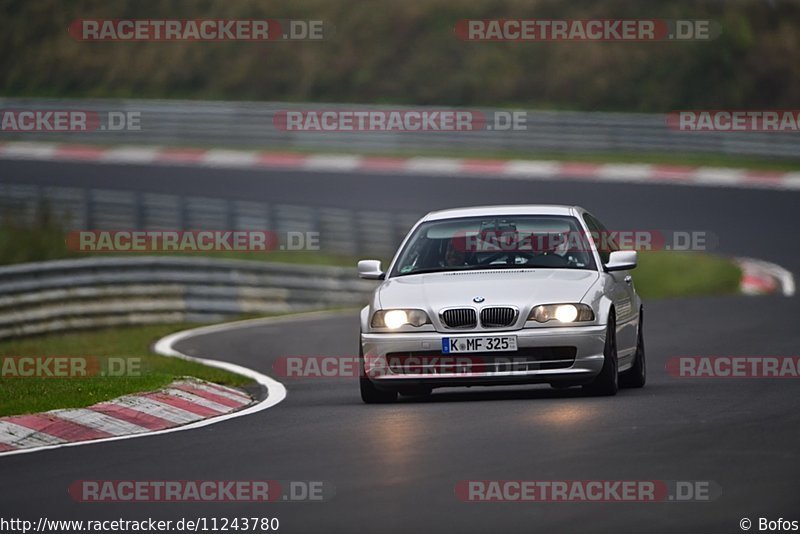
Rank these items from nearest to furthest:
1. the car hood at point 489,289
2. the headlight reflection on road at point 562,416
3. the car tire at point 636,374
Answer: the headlight reflection on road at point 562,416 → the car hood at point 489,289 → the car tire at point 636,374

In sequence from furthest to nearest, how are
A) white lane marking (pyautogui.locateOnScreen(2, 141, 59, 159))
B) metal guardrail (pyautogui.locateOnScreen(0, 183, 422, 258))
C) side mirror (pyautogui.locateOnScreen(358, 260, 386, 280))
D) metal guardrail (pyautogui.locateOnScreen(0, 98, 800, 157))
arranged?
white lane marking (pyautogui.locateOnScreen(2, 141, 59, 159)), metal guardrail (pyautogui.locateOnScreen(0, 98, 800, 157)), metal guardrail (pyautogui.locateOnScreen(0, 183, 422, 258)), side mirror (pyautogui.locateOnScreen(358, 260, 386, 280))

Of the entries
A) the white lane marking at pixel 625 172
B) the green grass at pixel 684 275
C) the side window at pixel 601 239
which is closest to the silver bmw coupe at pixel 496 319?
the side window at pixel 601 239

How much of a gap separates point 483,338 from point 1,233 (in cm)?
1607

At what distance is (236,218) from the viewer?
2984 centimetres

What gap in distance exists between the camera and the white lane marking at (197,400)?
12.7 m

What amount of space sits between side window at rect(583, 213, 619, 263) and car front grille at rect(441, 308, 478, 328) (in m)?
1.69

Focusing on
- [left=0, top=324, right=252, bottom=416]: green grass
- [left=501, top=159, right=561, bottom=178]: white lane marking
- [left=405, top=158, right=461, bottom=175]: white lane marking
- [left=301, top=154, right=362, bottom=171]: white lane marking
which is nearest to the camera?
[left=0, top=324, right=252, bottom=416]: green grass

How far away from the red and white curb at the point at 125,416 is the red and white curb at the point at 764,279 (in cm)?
1264

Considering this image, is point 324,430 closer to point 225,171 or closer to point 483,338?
point 483,338

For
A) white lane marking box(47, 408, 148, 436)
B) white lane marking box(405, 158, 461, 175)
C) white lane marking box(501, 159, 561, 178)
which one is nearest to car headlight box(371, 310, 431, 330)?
white lane marking box(47, 408, 148, 436)

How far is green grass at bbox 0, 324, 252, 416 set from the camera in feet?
40.8

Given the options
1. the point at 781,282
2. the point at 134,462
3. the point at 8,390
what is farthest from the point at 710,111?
the point at 134,462

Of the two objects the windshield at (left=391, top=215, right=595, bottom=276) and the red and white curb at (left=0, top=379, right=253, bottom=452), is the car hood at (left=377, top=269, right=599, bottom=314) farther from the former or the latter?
the red and white curb at (left=0, top=379, right=253, bottom=452)

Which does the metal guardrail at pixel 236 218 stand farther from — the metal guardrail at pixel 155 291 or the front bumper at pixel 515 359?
the front bumper at pixel 515 359
